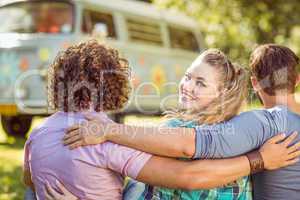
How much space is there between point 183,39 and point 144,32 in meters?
2.27

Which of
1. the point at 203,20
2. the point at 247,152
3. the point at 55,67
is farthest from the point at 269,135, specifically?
the point at 203,20

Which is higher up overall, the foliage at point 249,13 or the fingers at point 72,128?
the foliage at point 249,13

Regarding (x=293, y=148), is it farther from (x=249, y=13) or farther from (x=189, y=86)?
(x=249, y=13)

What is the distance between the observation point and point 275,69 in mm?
2998

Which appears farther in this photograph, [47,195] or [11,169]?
[11,169]

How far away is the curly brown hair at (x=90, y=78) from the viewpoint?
103 inches

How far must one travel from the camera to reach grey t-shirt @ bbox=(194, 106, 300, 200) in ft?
8.52

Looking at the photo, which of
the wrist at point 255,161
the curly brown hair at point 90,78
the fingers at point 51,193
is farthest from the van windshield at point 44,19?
the wrist at point 255,161

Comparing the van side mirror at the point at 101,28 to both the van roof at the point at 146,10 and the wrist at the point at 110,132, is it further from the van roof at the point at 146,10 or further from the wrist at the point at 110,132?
the wrist at the point at 110,132

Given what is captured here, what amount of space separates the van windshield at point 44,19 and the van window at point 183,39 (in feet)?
12.3

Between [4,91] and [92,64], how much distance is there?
7.76 m

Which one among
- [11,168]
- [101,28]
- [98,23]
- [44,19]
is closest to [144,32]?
[101,28]

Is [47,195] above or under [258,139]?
under

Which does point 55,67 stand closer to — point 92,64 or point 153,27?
point 92,64
